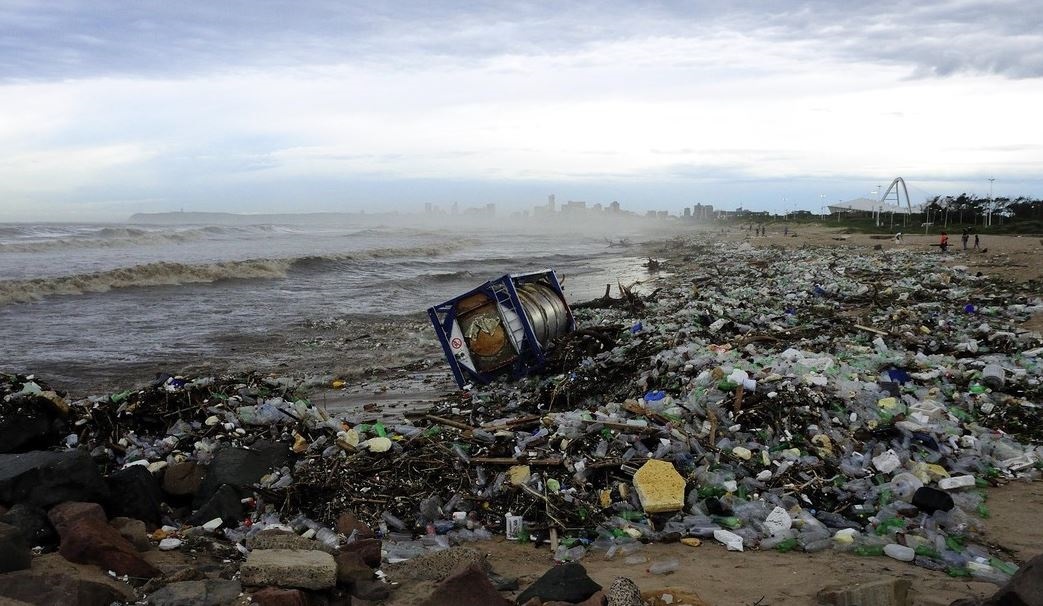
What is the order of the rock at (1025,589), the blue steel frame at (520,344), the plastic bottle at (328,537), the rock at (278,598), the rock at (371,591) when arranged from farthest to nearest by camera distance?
the blue steel frame at (520,344), the plastic bottle at (328,537), the rock at (371,591), the rock at (278,598), the rock at (1025,589)

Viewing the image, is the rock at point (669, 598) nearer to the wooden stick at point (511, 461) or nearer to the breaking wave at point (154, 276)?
the wooden stick at point (511, 461)

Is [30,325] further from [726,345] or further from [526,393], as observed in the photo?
[726,345]

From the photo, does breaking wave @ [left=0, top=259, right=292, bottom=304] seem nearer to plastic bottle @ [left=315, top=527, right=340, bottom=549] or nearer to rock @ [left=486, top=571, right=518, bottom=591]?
plastic bottle @ [left=315, top=527, right=340, bottom=549]

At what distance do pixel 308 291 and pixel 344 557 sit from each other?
18194 millimetres

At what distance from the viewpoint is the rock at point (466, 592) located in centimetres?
318

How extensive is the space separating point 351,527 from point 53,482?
1.81 metres

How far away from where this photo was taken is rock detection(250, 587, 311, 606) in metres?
3.17

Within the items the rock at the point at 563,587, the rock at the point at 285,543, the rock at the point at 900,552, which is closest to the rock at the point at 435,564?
the rock at the point at 285,543

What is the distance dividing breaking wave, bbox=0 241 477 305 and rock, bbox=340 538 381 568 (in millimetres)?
18246

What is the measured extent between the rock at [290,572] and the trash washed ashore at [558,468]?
0.01 m

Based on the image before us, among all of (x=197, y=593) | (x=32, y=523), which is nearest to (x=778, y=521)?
(x=197, y=593)

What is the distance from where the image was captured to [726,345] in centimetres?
817

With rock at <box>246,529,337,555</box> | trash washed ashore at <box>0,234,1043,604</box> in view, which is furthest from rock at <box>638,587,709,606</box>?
rock at <box>246,529,337,555</box>

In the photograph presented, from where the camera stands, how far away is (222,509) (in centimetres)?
454
